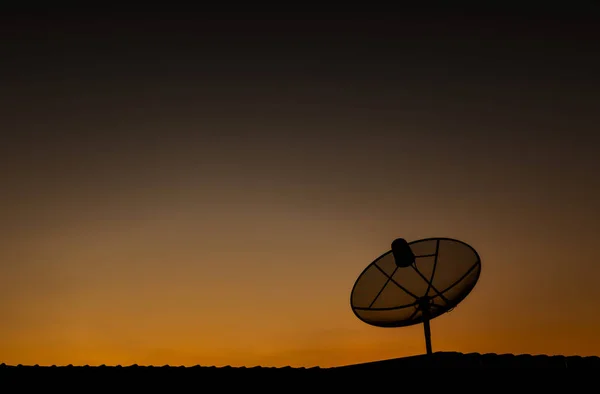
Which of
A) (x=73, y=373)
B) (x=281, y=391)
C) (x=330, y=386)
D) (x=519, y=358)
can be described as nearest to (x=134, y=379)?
(x=73, y=373)

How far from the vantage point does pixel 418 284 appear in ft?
40.8

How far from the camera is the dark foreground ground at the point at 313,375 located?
964 cm

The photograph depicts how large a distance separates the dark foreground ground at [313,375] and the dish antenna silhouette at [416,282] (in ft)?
5.93

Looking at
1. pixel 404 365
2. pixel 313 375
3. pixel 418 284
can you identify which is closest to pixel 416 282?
pixel 418 284

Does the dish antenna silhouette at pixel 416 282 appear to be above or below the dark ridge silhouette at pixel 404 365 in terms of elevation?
above

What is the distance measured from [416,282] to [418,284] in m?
0.06

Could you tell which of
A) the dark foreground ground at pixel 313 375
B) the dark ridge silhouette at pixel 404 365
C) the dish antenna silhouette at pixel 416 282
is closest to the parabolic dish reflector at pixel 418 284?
the dish antenna silhouette at pixel 416 282

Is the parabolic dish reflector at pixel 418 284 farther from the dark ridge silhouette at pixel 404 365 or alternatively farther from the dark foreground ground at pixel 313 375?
the dark foreground ground at pixel 313 375

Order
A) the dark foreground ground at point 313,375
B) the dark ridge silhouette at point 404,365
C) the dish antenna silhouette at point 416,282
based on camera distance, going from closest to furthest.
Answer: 1. the dark foreground ground at point 313,375
2. the dark ridge silhouette at point 404,365
3. the dish antenna silhouette at point 416,282

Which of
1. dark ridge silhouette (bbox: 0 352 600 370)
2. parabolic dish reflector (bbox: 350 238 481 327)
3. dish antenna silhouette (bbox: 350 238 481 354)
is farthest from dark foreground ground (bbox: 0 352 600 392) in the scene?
parabolic dish reflector (bbox: 350 238 481 327)

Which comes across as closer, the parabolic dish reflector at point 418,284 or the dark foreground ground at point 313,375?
the dark foreground ground at point 313,375

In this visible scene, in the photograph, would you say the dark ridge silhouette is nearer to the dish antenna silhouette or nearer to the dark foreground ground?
the dark foreground ground

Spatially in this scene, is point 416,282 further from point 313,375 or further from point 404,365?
point 313,375

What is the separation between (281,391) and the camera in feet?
31.8
